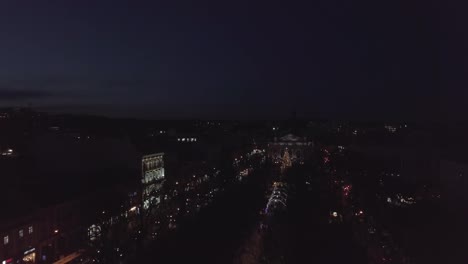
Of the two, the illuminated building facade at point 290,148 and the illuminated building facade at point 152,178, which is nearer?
the illuminated building facade at point 152,178

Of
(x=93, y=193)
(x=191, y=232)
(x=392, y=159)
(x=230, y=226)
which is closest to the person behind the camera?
(x=191, y=232)

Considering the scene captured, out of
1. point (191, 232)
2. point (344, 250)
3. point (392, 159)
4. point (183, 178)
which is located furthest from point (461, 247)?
point (392, 159)

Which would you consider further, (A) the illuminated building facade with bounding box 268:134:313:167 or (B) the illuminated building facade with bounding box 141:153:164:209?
(A) the illuminated building facade with bounding box 268:134:313:167

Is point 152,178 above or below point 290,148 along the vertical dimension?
above

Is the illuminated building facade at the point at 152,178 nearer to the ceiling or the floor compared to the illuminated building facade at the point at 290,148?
nearer to the ceiling

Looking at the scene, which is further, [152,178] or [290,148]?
[290,148]

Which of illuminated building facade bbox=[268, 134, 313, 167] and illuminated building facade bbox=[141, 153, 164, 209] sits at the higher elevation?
illuminated building facade bbox=[141, 153, 164, 209]

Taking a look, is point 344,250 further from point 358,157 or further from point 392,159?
point 358,157

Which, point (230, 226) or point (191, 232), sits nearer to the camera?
point (191, 232)
